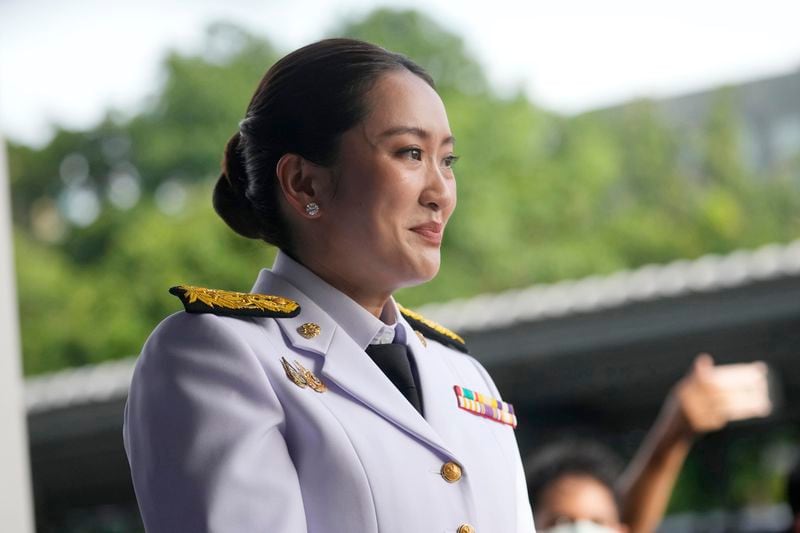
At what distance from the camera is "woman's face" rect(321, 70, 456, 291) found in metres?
0.99

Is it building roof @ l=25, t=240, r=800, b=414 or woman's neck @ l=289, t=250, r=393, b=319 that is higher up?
building roof @ l=25, t=240, r=800, b=414

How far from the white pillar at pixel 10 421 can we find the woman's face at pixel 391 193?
1359mm

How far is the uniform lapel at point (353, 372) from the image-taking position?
1000mm

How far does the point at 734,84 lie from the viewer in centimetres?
2408

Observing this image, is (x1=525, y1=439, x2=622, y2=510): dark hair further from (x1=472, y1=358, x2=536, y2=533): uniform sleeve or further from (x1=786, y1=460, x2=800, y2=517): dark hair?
(x1=472, y1=358, x2=536, y2=533): uniform sleeve

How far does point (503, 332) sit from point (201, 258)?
12.3 m

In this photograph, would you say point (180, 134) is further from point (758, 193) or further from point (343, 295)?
point (343, 295)

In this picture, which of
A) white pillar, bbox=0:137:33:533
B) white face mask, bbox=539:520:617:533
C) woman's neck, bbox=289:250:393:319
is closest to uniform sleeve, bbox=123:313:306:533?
woman's neck, bbox=289:250:393:319

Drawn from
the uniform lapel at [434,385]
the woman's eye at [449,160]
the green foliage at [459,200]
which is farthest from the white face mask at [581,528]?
the green foliage at [459,200]

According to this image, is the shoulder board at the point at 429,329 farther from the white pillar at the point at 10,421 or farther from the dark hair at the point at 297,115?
the white pillar at the point at 10,421

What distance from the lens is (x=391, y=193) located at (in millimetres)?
991

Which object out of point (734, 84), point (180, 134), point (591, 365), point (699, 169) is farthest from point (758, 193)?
point (591, 365)

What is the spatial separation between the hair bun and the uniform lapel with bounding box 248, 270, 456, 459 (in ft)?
0.27

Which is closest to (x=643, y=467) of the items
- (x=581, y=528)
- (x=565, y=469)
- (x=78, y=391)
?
(x=565, y=469)
